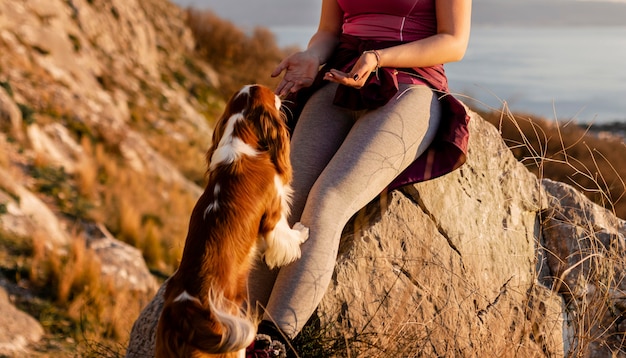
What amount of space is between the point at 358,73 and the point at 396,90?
0.25 metres

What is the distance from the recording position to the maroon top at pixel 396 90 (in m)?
3.10

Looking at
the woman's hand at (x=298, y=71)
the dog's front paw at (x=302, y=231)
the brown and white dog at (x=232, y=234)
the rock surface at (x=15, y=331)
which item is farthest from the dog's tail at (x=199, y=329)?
the rock surface at (x=15, y=331)

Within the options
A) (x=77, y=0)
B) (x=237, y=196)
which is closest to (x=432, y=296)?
(x=237, y=196)

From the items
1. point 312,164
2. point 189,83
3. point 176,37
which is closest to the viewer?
point 312,164

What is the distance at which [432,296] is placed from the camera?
10.4 feet

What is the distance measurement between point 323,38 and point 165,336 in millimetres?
1904

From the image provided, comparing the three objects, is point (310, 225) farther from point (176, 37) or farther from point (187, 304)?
point (176, 37)

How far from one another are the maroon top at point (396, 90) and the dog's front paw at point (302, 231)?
592 mm

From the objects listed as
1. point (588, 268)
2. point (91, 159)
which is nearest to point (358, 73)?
point (588, 268)

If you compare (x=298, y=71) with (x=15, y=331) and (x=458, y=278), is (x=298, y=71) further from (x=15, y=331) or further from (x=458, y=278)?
(x=15, y=331)

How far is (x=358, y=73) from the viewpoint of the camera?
2947mm

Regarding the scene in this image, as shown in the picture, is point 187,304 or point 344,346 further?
point 344,346

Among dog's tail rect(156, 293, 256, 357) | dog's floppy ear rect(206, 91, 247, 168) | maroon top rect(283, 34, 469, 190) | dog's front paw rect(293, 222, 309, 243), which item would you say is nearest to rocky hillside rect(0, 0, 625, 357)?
maroon top rect(283, 34, 469, 190)

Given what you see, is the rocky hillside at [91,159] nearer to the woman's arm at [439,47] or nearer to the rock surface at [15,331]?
the rock surface at [15,331]
